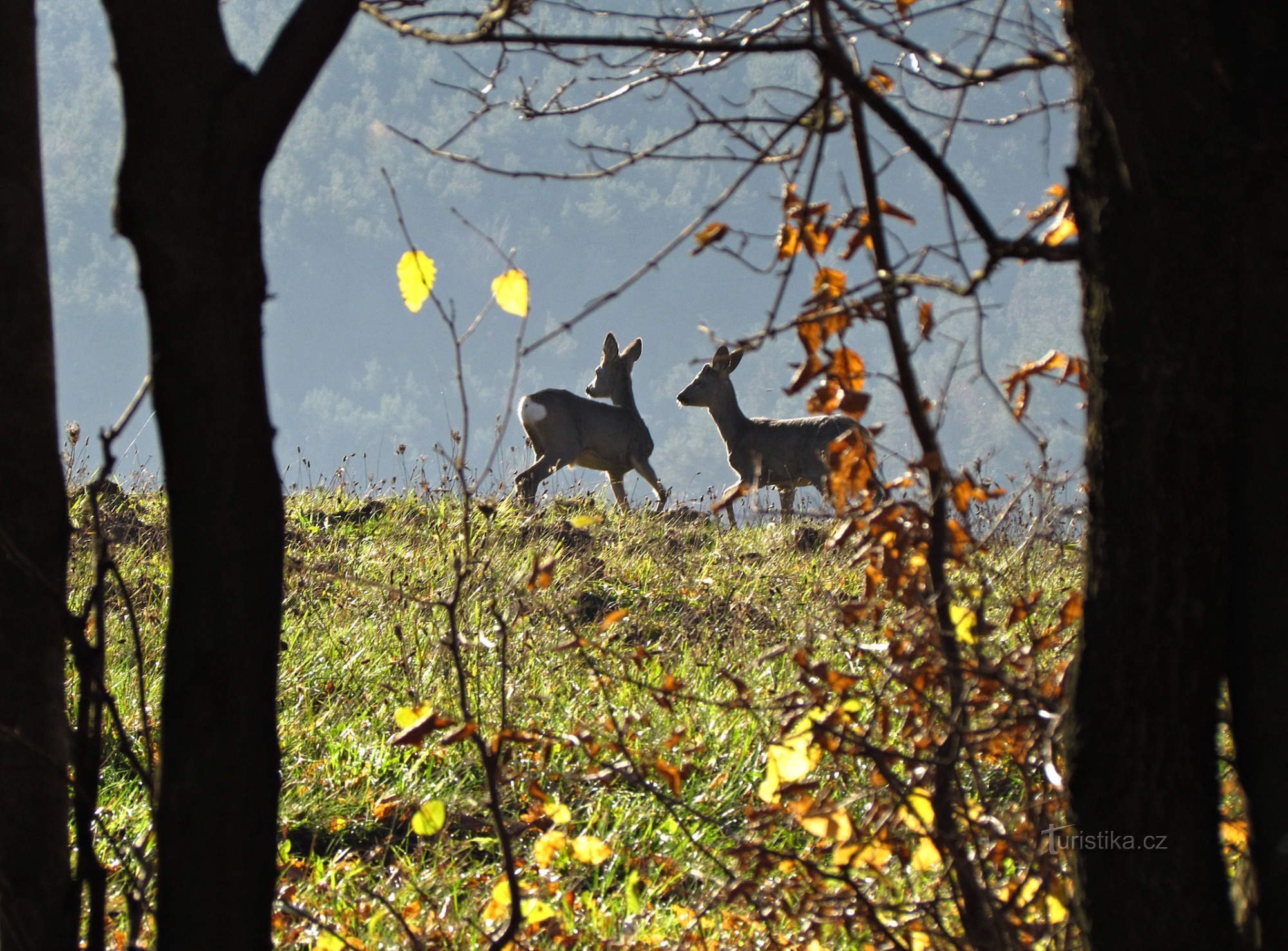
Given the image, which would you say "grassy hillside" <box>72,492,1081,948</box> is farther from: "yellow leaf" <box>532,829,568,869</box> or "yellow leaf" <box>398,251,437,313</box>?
"yellow leaf" <box>398,251,437,313</box>

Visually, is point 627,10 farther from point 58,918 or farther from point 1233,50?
point 58,918

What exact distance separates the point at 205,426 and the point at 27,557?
1.03 feet

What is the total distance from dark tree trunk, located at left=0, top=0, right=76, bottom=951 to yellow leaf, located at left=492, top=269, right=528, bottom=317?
0.66 m

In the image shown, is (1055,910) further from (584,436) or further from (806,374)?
(584,436)

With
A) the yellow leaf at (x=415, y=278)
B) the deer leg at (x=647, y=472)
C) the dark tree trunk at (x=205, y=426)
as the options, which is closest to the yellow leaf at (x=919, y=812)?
the dark tree trunk at (x=205, y=426)

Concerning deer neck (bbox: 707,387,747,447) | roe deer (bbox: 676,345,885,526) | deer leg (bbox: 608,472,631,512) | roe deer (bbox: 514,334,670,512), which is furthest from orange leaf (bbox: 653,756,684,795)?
deer neck (bbox: 707,387,747,447)

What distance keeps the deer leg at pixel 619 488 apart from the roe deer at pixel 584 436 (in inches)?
0.4

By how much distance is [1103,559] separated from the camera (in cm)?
149

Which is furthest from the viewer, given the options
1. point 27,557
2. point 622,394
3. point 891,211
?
point 622,394

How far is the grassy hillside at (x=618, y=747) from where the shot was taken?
2.01m

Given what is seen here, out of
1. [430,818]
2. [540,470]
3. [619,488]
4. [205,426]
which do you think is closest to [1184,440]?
[205,426]

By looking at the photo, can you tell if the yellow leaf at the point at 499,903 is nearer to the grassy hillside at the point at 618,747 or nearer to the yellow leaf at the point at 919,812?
the grassy hillside at the point at 618,747

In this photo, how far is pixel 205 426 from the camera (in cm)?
154

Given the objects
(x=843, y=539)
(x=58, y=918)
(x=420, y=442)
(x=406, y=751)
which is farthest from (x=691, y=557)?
(x=420, y=442)
